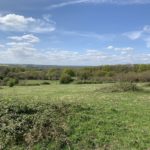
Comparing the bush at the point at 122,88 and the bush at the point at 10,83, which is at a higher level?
the bush at the point at 122,88

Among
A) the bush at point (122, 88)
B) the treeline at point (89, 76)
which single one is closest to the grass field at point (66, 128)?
the bush at point (122, 88)

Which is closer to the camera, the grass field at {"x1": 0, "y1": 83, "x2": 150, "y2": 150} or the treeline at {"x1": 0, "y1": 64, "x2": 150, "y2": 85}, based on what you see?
the grass field at {"x1": 0, "y1": 83, "x2": 150, "y2": 150}

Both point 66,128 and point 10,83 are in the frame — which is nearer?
point 66,128

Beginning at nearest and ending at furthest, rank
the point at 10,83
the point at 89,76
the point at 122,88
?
the point at 122,88
the point at 10,83
the point at 89,76

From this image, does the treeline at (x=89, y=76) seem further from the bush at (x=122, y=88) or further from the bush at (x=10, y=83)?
the bush at (x=122, y=88)

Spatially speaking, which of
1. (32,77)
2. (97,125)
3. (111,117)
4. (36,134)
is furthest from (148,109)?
(32,77)

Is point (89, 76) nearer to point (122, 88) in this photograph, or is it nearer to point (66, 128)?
point (122, 88)

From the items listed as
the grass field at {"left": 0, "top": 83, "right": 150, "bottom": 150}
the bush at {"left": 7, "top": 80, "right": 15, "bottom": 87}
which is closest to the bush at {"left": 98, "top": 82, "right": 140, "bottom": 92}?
the grass field at {"left": 0, "top": 83, "right": 150, "bottom": 150}

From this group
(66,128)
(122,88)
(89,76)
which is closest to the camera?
(66,128)

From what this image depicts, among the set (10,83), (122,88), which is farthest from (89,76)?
(122,88)

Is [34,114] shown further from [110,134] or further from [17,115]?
[110,134]

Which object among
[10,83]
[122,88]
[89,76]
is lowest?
[10,83]

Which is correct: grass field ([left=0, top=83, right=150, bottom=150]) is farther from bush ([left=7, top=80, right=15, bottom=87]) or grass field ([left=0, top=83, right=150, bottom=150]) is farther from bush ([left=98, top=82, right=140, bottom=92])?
bush ([left=7, top=80, right=15, bottom=87])

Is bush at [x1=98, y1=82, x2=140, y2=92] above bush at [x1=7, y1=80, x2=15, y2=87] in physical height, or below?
above
